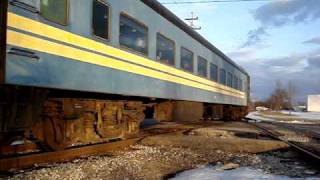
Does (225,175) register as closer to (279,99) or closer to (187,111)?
(187,111)

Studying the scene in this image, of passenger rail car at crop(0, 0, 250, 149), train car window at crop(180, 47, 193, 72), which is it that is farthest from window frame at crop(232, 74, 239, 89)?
passenger rail car at crop(0, 0, 250, 149)

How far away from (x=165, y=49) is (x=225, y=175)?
22.2 feet

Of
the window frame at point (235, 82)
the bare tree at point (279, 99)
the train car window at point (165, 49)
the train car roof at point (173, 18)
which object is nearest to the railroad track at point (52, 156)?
the train car window at point (165, 49)

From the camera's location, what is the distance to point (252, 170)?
8.04 m

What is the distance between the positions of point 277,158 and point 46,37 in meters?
5.48

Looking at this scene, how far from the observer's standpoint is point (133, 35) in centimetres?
1115

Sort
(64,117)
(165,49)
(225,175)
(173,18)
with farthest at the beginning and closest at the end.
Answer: (173,18), (165,49), (64,117), (225,175)

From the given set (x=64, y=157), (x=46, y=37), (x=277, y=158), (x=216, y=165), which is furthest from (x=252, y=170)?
(x=46, y=37)

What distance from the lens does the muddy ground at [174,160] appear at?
7203mm

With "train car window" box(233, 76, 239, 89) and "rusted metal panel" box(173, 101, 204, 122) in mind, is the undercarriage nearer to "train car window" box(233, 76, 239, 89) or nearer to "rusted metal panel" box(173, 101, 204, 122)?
"rusted metal panel" box(173, 101, 204, 122)

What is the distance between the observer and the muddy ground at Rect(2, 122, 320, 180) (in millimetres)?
7203

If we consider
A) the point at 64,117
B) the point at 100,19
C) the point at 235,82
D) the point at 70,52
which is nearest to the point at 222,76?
the point at 235,82

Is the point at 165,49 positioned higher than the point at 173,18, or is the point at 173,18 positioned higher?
the point at 173,18

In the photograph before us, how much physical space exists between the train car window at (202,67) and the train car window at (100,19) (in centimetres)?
831
